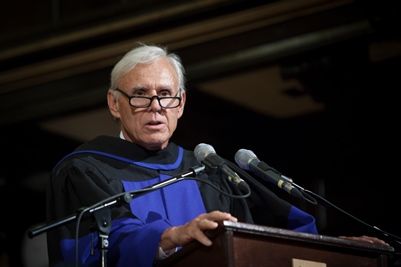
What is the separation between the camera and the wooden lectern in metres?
3.58

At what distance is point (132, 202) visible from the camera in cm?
455

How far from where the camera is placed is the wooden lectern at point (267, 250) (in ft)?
11.7

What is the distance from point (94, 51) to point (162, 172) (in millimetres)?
3449

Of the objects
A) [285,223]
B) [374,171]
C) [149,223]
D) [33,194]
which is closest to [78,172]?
[149,223]

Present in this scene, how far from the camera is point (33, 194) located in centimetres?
866

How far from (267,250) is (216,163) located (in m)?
0.48

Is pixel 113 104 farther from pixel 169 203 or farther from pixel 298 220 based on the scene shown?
pixel 298 220

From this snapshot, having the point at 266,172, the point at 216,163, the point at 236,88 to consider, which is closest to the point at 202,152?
the point at 216,163

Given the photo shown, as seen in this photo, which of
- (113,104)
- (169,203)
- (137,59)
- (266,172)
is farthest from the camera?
(113,104)

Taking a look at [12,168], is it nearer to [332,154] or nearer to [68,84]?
[68,84]

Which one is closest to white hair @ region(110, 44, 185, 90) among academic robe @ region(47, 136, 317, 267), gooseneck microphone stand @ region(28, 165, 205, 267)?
academic robe @ region(47, 136, 317, 267)

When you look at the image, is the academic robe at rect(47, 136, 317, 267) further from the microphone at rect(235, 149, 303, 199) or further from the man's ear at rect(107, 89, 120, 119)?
the microphone at rect(235, 149, 303, 199)

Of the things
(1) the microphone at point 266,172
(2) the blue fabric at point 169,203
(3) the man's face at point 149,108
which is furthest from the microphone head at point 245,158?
(3) the man's face at point 149,108

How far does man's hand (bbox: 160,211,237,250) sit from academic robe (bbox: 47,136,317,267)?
0.16 meters
